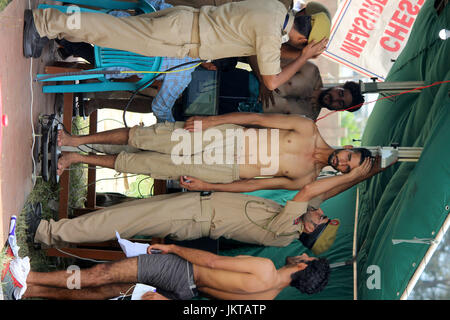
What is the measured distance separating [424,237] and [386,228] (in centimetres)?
39

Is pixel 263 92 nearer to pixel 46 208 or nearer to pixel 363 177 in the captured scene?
pixel 363 177

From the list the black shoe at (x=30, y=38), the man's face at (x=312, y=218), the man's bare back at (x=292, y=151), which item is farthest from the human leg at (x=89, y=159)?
the man's face at (x=312, y=218)

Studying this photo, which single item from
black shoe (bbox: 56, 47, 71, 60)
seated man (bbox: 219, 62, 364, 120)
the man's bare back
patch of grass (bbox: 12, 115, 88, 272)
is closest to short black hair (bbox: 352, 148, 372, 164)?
the man's bare back

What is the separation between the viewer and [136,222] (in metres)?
3.51

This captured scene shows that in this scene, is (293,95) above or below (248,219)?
above

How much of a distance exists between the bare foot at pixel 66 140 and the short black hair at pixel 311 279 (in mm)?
1791

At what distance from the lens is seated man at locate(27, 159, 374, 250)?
3.48m

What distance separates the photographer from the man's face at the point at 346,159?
11.0 ft

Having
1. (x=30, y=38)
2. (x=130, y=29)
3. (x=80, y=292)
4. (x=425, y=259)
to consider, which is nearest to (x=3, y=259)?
(x=80, y=292)

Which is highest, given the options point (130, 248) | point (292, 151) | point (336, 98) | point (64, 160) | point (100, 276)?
point (336, 98)

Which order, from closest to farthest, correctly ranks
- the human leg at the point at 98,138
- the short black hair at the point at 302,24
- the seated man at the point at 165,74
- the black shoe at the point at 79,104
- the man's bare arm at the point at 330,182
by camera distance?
1. the short black hair at the point at 302,24
2. the man's bare arm at the point at 330,182
3. the human leg at the point at 98,138
4. the seated man at the point at 165,74
5. the black shoe at the point at 79,104

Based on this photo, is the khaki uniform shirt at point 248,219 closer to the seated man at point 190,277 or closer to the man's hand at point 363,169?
the seated man at point 190,277

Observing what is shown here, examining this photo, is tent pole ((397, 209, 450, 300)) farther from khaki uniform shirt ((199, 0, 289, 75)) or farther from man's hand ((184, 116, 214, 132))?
man's hand ((184, 116, 214, 132))

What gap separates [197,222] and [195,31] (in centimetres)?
130
